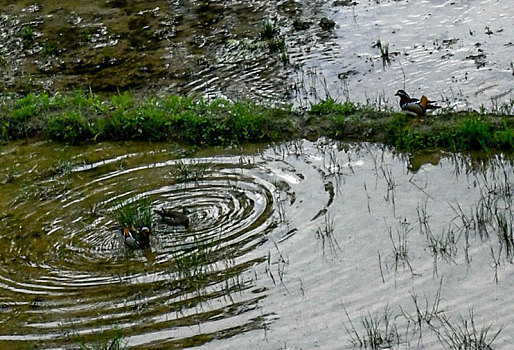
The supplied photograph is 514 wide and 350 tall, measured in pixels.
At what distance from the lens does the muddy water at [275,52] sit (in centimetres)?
1205

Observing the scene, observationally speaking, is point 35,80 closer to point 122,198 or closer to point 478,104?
point 122,198

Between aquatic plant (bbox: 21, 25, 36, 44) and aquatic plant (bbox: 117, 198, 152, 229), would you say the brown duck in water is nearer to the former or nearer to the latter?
aquatic plant (bbox: 117, 198, 152, 229)

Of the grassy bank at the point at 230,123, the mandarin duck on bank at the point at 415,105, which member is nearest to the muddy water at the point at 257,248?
the grassy bank at the point at 230,123

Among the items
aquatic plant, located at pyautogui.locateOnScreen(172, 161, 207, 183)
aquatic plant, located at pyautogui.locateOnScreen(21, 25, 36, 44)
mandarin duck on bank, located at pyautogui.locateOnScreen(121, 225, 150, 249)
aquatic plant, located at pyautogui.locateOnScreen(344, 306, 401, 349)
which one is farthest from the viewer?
aquatic plant, located at pyautogui.locateOnScreen(21, 25, 36, 44)

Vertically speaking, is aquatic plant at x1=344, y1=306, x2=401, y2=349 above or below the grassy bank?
below

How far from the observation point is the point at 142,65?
14.2 metres

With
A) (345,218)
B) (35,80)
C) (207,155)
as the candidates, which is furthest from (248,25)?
(345,218)

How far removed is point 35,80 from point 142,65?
1.81m

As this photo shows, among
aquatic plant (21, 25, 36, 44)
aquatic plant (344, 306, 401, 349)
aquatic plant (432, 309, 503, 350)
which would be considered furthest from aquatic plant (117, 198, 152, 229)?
aquatic plant (21, 25, 36, 44)

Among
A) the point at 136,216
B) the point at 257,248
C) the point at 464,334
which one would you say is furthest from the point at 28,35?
the point at 464,334

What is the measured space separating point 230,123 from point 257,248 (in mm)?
3187

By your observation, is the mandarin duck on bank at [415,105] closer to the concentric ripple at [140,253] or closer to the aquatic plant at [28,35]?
the concentric ripple at [140,253]

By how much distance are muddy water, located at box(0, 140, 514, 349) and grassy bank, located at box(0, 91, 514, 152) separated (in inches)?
11.2

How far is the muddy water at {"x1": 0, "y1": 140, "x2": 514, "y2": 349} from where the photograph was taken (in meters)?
6.77
